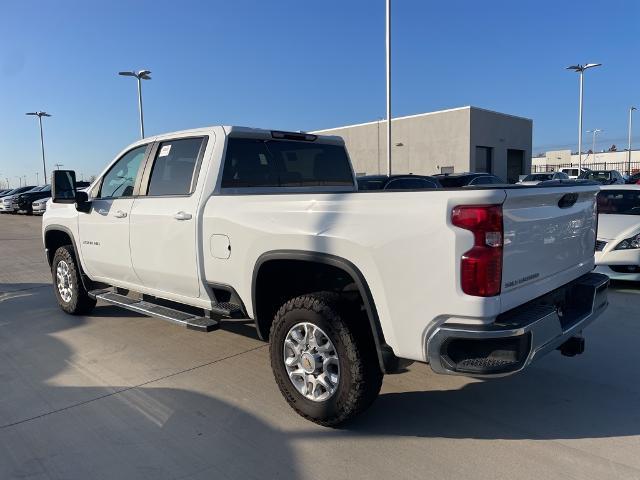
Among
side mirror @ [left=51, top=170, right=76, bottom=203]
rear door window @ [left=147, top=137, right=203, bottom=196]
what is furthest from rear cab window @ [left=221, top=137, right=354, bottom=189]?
side mirror @ [left=51, top=170, right=76, bottom=203]

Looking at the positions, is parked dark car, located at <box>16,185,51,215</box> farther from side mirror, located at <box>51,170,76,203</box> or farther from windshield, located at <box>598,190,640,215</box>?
windshield, located at <box>598,190,640,215</box>

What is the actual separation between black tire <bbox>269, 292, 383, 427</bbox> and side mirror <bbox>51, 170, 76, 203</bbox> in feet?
11.3

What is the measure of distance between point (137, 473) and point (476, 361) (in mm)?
1993

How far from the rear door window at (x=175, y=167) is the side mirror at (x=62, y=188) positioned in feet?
4.52

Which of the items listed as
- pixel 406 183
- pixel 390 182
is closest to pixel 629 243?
pixel 390 182

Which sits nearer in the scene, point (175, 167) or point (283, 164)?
point (175, 167)

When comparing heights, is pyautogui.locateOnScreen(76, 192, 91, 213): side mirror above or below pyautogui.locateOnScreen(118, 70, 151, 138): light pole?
below

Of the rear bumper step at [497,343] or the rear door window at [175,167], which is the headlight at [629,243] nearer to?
the rear bumper step at [497,343]

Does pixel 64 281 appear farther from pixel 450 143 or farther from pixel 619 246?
pixel 450 143

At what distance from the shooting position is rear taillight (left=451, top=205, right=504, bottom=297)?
273cm

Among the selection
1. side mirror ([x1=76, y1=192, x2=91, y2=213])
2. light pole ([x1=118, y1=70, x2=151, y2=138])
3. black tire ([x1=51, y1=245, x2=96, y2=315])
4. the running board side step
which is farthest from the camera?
light pole ([x1=118, y1=70, x2=151, y2=138])

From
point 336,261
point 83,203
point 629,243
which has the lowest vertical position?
point 629,243

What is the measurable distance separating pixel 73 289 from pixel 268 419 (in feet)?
11.9

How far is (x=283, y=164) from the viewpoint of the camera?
16.2 ft
